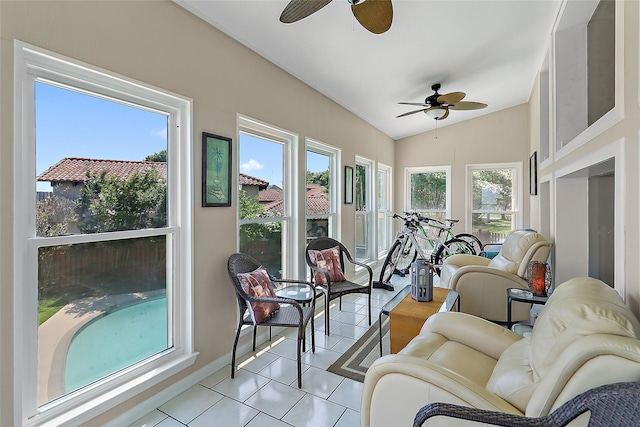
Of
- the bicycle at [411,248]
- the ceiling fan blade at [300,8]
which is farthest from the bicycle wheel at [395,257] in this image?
the ceiling fan blade at [300,8]

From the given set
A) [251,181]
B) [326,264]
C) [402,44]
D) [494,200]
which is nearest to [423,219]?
[494,200]

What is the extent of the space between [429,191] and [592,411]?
5.94 meters

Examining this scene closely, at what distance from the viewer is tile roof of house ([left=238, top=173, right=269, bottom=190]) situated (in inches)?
116

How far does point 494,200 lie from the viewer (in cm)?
595

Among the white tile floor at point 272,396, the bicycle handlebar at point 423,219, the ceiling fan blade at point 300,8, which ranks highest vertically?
the ceiling fan blade at point 300,8

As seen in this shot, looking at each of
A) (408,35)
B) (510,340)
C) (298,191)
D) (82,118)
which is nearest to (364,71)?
(408,35)

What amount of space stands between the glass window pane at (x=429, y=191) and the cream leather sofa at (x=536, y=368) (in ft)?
16.6

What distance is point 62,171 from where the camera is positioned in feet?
5.62

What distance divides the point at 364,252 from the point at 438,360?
4044mm

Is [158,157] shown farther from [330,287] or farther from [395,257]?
[395,257]

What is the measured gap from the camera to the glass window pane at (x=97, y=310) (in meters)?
1.66

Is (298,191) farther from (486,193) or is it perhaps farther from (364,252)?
(486,193)

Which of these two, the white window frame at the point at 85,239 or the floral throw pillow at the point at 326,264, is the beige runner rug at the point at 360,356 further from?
the white window frame at the point at 85,239

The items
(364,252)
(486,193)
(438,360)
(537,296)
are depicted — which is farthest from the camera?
(486,193)
